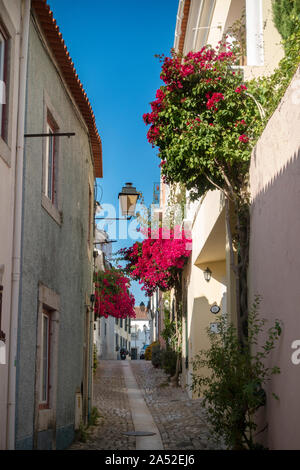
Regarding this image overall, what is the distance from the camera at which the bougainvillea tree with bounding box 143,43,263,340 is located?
9.73 m

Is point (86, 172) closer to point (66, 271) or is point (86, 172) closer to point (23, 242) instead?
point (66, 271)

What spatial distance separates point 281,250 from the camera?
745 cm

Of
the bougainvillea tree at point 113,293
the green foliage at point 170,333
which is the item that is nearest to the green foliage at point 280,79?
the green foliage at point 170,333

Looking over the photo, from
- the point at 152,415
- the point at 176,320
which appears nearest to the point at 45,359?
the point at 152,415

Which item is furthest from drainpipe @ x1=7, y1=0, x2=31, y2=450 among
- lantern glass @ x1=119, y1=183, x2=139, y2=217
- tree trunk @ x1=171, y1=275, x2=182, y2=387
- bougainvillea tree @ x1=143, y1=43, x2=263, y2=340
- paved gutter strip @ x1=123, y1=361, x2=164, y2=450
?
tree trunk @ x1=171, y1=275, x2=182, y2=387

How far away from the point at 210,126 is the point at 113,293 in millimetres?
17472

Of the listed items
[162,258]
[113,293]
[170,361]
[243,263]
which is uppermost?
[162,258]

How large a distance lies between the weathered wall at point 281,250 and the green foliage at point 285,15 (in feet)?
6.69

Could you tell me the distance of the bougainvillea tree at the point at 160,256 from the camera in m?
18.3

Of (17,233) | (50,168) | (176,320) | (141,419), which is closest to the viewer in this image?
(17,233)

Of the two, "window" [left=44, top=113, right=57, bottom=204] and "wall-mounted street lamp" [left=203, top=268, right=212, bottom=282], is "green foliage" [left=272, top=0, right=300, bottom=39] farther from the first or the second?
"wall-mounted street lamp" [left=203, top=268, right=212, bottom=282]

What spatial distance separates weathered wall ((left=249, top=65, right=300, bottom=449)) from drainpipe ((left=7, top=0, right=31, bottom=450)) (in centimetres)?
292

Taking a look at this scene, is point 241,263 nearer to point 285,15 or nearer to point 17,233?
point 285,15

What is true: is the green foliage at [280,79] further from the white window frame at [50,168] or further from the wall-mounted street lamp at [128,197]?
the wall-mounted street lamp at [128,197]
